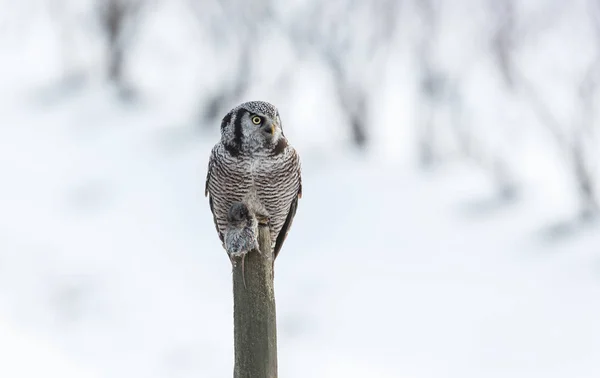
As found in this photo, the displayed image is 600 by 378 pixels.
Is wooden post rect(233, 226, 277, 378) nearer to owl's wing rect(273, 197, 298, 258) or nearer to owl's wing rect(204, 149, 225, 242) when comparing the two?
owl's wing rect(204, 149, 225, 242)

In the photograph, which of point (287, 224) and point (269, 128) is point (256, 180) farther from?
point (287, 224)

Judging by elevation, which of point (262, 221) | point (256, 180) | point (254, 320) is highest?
point (256, 180)

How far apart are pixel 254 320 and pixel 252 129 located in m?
2.67

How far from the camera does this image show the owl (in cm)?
722

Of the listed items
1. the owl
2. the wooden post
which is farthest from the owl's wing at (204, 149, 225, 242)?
the wooden post

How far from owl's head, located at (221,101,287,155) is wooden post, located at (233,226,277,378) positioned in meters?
2.22

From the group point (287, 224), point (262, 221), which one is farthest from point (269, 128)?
point (287, 224)

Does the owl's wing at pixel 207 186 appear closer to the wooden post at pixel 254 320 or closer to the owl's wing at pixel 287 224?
the owl's wing at pixel 287 224

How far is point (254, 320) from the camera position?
4957 millimetres

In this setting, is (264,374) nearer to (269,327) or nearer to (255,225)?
(269,327)

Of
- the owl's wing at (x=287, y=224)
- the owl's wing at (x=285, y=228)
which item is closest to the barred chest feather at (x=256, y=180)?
the owl's wing at (x=287, y=224)

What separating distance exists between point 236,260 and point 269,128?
2.26 meters

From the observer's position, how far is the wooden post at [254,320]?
4.87m

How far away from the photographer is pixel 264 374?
15.9ft
